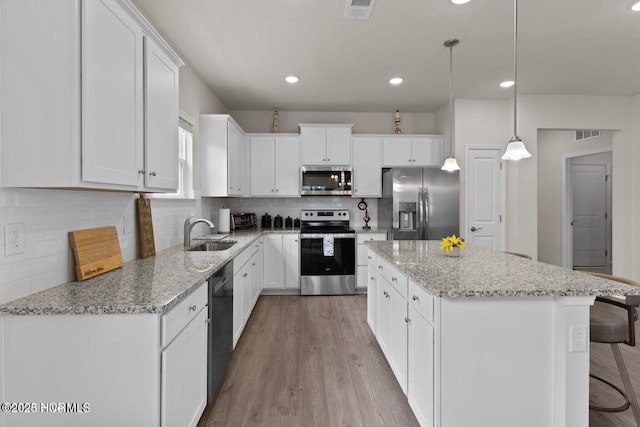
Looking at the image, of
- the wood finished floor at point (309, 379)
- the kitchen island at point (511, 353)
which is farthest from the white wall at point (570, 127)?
the kitchen island at point (511, 353)

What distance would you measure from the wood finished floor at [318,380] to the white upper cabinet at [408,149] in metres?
2.45

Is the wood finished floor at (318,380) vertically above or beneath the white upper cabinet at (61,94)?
beneath

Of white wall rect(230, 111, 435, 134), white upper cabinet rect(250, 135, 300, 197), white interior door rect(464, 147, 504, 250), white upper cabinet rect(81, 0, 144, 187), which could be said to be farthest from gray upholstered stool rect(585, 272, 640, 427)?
white wall rect(230, 111, 435, 134)

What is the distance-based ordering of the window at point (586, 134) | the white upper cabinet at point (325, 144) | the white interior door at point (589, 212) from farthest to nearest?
the white interior door at point (589, 212), the window at point (586, 134), the white upper cabinet at point (325, 144)

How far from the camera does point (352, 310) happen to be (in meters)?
3.77

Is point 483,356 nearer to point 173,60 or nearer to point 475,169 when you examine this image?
point 173,60

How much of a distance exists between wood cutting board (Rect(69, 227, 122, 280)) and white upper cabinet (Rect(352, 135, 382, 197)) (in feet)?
Result: 10.9

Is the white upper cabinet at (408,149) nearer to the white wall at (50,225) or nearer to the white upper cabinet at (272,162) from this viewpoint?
the white upper cabinet at (272,162)

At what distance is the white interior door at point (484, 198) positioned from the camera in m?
4.44

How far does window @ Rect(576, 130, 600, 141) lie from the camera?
513 centimetres

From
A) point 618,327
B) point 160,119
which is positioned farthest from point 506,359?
point 160,119

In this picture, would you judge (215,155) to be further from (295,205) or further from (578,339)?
(578,339)

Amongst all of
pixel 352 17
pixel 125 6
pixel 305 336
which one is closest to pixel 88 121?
pixel 125 6

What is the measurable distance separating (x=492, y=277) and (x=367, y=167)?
10.6 ft
